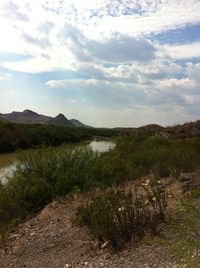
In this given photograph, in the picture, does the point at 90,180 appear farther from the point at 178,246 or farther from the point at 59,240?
the point at 178,246

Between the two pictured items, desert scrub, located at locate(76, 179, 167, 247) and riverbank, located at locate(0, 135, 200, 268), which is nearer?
desert scrub, located at locate(76, 179, 167, 247)

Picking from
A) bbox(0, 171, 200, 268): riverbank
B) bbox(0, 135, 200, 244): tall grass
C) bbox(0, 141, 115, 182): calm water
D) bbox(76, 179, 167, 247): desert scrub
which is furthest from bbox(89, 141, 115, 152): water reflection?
bbox(76, 179, 167, 247): desert scrub

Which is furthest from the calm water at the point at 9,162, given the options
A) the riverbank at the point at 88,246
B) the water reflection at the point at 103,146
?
the riverbank at the point at 88,246

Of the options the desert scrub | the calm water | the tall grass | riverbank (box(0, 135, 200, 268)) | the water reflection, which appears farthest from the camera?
the water reflection

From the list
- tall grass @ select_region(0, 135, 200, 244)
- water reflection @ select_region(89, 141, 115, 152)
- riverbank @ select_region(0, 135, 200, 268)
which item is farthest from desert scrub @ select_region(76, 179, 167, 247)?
water reflection @ select_region(89, 141, 115, 152)

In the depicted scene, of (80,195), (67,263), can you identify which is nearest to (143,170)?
(80,195)

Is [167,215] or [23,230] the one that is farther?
[23,230]

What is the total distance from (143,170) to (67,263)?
1053cm

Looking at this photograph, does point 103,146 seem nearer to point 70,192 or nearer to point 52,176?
point 52,176

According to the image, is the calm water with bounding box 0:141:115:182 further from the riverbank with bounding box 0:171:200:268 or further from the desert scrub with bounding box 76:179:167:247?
the desert scrub with bounding box 76:179:167:247

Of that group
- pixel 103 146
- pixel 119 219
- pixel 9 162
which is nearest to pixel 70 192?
pixel 119 219

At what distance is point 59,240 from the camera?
876 cm

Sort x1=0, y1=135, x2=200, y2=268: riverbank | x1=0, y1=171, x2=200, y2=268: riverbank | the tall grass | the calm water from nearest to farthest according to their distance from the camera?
x1=0, y1=171, x2=200, y2=268: riverbank < x1=0, y1=135, x2=200, y2=268: riverbank < the tall grass < the calm water

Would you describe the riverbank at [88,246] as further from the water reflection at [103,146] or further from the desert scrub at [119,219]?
the water reflection at [103,146]
